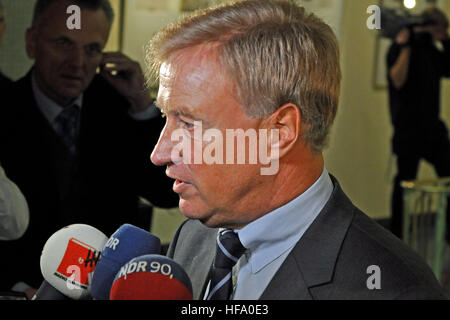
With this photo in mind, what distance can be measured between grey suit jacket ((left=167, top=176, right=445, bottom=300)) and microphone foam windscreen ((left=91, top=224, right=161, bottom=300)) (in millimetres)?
240

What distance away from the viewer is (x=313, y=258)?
1.16 meters

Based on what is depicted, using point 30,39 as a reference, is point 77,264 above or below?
below

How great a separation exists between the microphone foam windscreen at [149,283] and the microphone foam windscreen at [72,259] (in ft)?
0.59

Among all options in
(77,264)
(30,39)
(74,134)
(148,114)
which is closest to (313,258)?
(77,264)

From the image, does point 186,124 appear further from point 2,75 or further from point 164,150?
point 2,75

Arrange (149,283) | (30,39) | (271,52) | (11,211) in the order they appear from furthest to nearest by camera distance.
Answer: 1. (30,39)
2. (11,211)
3. (271,52)
4. (149,283)

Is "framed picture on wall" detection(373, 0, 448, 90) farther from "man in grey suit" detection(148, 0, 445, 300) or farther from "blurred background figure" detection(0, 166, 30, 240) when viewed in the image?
"man in grey suit" detection(148, 0, 445, 300)

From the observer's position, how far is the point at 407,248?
122 centimetres

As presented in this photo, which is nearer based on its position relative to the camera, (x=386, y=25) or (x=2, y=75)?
(x=2, y=75)

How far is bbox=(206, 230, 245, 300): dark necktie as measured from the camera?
4.00ft

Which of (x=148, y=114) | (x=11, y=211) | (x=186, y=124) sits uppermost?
(x=186, y=124)

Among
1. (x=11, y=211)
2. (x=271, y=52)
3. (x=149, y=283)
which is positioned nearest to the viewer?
(x=149, y=283)

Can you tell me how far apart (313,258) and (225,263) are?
0.55ft
